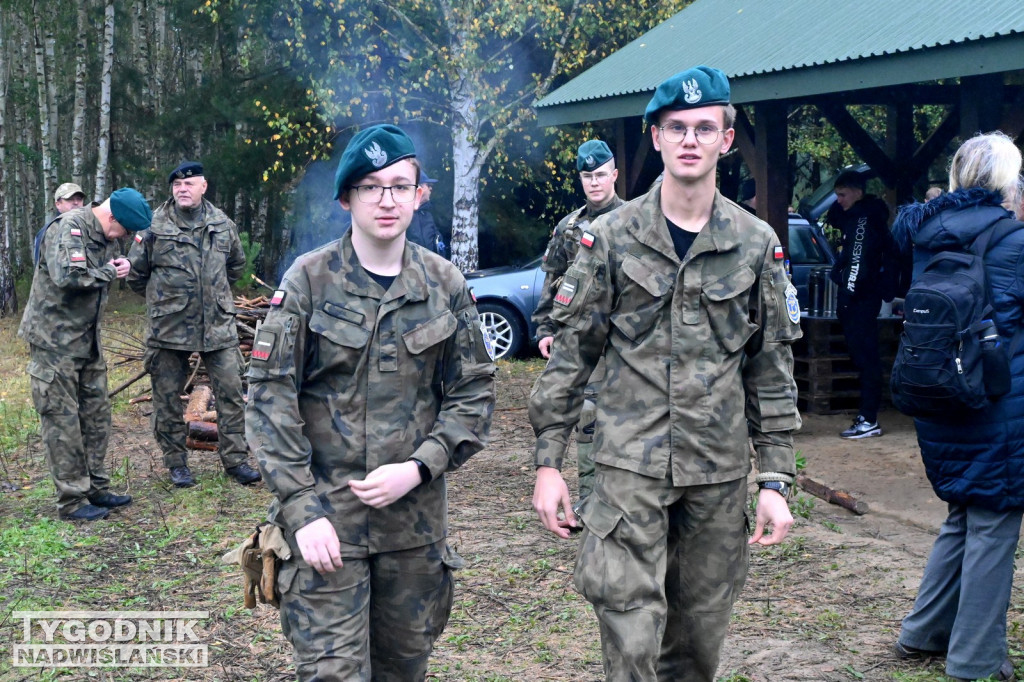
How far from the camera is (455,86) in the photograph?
56.4 feet

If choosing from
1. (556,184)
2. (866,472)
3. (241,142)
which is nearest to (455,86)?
(556,184)

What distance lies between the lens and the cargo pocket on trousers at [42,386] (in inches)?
283

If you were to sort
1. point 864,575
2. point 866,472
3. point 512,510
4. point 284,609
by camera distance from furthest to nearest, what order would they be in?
point 866,472, point 512,510, point 864,575, point 284,609

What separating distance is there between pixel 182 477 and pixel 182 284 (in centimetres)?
150

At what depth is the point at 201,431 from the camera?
973 centimetres

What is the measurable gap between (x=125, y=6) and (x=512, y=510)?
23242 millimetres

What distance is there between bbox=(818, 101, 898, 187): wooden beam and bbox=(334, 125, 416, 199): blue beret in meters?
8.43

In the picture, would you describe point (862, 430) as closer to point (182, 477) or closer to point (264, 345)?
point (182, 477)

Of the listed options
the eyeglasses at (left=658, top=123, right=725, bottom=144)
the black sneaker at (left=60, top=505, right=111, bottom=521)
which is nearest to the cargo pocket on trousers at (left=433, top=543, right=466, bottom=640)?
the eyeglasses at (left=658, top=123, right=725, bottom=144)

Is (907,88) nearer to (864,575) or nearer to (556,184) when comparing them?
(864,575)

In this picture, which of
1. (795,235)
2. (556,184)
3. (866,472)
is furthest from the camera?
(556,184)

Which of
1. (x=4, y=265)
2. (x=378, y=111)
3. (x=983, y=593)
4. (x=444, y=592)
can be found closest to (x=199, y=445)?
(x=444, y=592)

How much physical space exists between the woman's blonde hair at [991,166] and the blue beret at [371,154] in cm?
247

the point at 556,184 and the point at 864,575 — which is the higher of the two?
the point at 556,184
